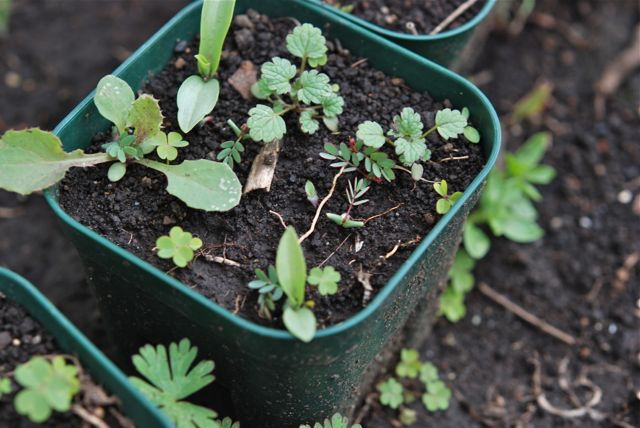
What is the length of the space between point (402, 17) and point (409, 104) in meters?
0.30

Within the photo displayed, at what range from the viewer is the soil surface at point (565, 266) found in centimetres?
190

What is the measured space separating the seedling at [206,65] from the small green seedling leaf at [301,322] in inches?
17.5

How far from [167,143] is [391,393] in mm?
827

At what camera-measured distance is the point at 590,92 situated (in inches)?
→ 98.3

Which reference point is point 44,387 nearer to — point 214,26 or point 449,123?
point 214,26

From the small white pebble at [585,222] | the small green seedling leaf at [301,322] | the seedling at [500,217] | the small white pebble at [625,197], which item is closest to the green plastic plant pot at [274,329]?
the small green seedling leaf at [301,322]

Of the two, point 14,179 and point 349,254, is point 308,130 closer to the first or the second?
point 349,254

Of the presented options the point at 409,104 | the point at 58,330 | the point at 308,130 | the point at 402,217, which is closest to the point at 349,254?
the point at 402,217

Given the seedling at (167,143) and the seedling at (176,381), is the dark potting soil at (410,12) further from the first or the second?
the seedling at (176,381)

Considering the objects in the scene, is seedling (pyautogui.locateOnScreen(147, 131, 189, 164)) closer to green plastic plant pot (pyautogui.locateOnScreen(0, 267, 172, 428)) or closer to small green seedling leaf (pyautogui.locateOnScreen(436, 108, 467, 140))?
green plastic plant pot (pyautogui.locateOnScreen(0, 267, 172, 428))

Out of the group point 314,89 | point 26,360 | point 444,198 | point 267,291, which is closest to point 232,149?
point 314,89

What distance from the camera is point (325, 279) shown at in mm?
1276

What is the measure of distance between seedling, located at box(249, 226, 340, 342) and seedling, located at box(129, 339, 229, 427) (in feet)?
0.54

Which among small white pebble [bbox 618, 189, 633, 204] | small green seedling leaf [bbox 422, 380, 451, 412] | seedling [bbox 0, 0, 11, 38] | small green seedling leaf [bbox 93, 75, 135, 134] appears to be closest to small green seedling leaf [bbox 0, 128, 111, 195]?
small green seedling leaf [bbox 93, 75, 135, 134]
